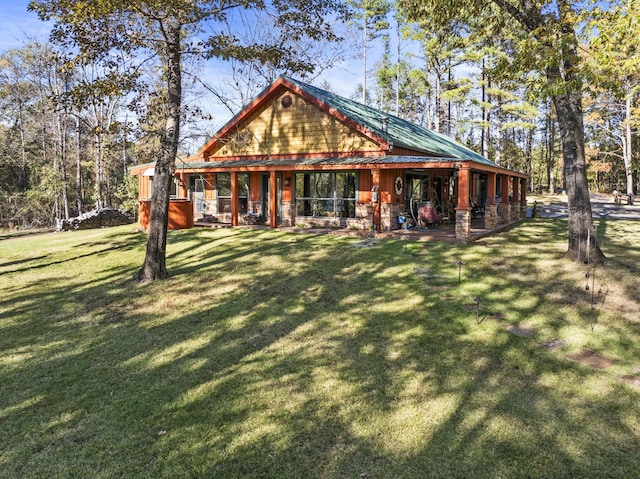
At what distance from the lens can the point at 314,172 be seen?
16.5 metres

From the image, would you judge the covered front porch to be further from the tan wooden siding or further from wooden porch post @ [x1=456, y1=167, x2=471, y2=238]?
the tan wooden siding

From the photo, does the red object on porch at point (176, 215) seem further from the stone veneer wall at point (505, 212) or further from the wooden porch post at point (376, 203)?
the stone veneer wall at point (505, 212)

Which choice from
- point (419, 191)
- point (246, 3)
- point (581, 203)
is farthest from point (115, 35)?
point (419, 191)

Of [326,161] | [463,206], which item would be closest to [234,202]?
[326,161]

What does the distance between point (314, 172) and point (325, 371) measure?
1221 centimetres

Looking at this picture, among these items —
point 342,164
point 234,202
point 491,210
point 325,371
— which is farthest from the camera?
point 234,202

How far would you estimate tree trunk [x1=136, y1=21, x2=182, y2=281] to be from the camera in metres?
8.82

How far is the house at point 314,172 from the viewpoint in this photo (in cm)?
1496

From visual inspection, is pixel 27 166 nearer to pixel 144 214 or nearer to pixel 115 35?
pixel 144 214

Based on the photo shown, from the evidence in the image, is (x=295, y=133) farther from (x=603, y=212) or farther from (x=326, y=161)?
(x=603, y=212)

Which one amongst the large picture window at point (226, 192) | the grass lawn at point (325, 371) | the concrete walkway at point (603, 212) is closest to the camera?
the grass lawn at point (325, 371)

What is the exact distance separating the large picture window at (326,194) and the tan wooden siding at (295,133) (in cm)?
104

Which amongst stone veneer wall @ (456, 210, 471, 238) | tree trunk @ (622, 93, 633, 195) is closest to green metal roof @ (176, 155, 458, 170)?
stone veneer wall @ (456, 210, 471, 238)

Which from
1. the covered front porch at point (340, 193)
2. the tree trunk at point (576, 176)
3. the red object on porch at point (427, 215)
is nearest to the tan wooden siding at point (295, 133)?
the covered front porch at point (340, 193)
